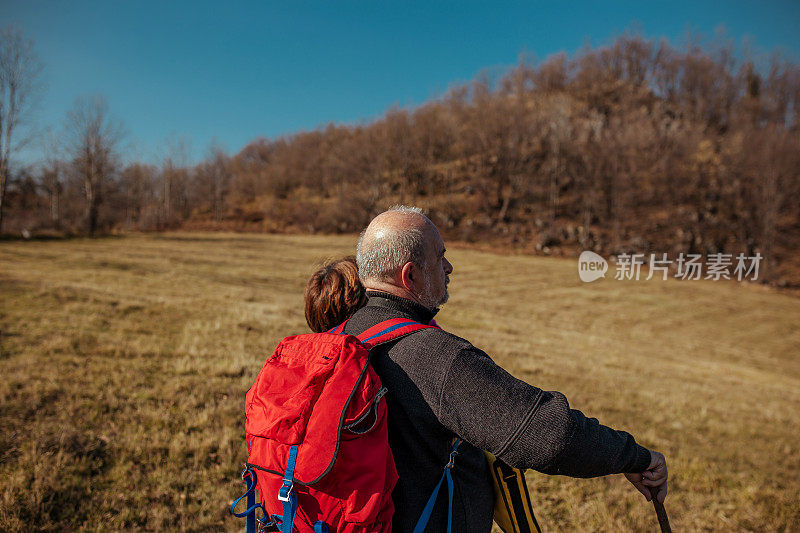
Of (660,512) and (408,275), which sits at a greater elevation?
(408,275)

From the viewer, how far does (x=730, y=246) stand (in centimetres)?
4159

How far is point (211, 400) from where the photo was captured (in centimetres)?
520

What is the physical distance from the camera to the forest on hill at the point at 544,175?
40.3 meters

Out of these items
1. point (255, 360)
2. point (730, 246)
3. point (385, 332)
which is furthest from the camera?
point (730, 246)

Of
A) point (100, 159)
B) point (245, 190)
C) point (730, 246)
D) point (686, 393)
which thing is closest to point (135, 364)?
point (686, 393)

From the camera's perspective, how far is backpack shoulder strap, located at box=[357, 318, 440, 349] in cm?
156

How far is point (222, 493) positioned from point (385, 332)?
3049 millimetres

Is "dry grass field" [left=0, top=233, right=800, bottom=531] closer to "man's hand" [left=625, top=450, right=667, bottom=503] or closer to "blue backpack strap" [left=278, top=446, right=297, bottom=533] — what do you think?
"blue backpack strap" [left=278, top=446, right=297, bottom=533]

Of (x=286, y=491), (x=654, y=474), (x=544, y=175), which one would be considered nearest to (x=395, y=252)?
(x=286, y=491)

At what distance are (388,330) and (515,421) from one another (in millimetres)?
577

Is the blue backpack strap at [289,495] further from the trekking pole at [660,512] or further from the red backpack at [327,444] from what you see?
the trekking pole at [660,512]

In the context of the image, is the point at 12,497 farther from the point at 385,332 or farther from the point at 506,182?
the point at 506,182

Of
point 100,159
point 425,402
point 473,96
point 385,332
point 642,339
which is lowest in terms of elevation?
point 642,339

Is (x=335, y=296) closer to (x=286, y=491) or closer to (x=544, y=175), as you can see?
(x=286, y=491)
